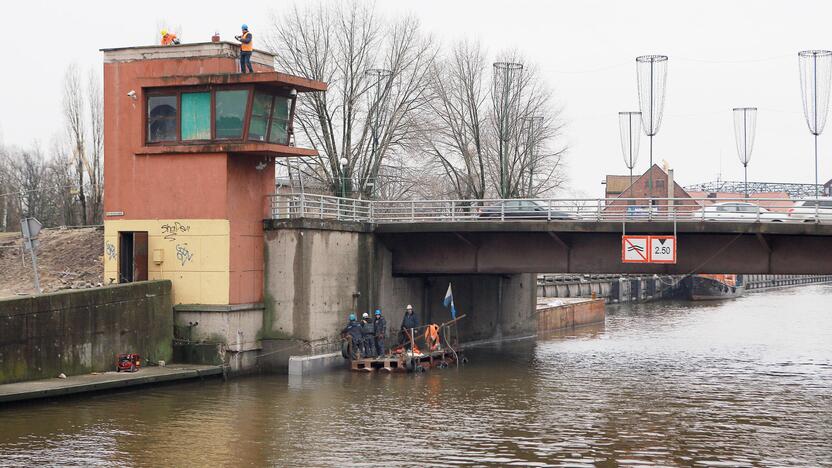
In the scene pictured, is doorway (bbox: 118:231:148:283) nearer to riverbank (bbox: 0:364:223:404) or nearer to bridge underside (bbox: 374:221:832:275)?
riverbank (bbox: 0:364:223:404)

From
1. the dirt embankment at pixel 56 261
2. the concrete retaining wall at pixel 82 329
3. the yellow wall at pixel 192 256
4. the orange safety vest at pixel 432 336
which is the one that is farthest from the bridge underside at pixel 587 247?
the dirt embankment at pixel 56 261

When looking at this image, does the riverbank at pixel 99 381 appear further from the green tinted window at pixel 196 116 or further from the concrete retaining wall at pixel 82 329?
the green tinted window at pixel 196 116

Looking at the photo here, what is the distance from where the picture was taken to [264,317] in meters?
36.2

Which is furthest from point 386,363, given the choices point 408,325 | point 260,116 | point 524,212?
point 260,116

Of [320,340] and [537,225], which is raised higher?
[537,225]

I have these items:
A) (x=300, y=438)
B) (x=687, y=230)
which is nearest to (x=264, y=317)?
(x=300, y=438)

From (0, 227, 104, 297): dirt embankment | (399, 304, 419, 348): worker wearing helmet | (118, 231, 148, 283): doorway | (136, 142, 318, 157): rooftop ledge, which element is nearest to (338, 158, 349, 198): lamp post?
(399, 304, 419, 348): worker wearing helmet

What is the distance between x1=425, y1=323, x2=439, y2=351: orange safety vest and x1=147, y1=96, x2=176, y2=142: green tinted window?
1150 centimetres

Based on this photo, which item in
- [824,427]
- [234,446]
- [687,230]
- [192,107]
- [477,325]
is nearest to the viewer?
[234,446]

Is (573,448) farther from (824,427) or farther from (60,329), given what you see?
(60,329)

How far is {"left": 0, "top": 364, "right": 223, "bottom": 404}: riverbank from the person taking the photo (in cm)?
2702

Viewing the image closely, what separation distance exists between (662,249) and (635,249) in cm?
94

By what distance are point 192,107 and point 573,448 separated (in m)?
17.7

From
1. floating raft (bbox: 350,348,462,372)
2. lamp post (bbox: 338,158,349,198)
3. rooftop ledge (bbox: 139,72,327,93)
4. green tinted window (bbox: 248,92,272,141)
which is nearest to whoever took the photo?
rooftop ledge (bbox: 139,72,327,93)
